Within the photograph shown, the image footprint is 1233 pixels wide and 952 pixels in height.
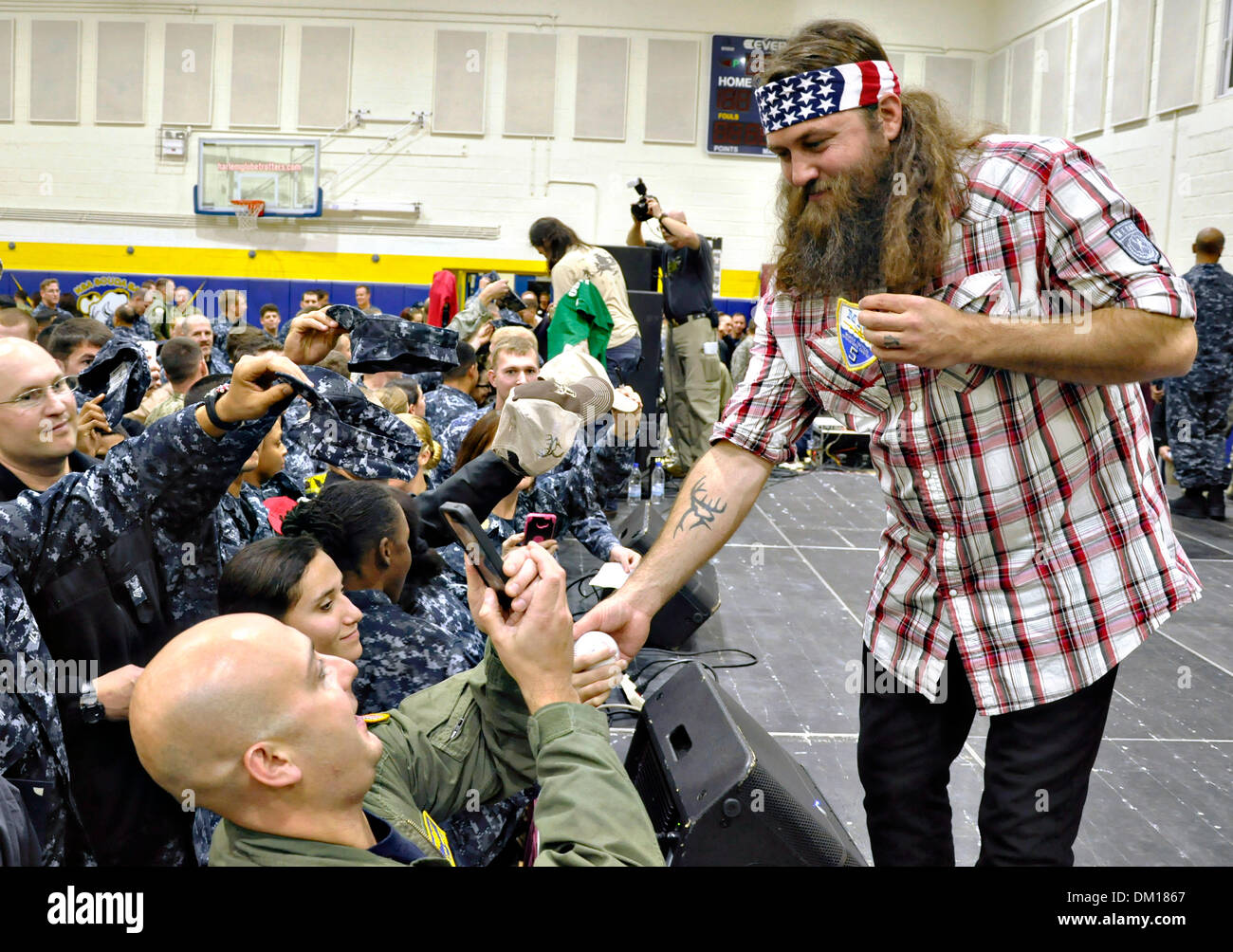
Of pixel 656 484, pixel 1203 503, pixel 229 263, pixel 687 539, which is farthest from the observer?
pixel 229 263

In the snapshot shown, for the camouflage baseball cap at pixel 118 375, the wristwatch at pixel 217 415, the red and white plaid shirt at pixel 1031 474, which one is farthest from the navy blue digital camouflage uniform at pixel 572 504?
the red and white plaid shirt at pixel 1031 474

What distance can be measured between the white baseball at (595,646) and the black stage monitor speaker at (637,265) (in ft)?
21.3

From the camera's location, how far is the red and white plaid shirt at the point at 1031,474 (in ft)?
5.32

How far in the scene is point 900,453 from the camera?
5.71ft

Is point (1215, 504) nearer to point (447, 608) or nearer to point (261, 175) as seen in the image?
point (447, 608)

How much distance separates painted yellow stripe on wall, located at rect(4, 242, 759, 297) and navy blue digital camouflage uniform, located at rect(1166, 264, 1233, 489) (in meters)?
8.74

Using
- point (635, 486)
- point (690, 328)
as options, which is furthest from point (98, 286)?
point (635, 486)

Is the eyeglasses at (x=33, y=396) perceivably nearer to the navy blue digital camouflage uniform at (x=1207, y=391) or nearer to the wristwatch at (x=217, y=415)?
the wristwatch at (x=217, y=415)

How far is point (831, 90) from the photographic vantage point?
1.67m

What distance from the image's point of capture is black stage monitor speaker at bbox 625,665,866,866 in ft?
5.76

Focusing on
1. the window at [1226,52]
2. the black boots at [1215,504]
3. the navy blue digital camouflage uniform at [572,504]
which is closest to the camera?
the navy blue digital camouflage uniform at [572,504]

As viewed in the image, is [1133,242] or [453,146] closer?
[1133,242]

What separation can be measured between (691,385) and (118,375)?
Result: 18.9ft

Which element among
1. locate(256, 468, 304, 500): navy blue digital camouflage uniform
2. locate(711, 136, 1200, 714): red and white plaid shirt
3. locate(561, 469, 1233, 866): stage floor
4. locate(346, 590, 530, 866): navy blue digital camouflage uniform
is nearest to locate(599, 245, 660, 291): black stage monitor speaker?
locate(561, 469, 1233, 866): stage floor
